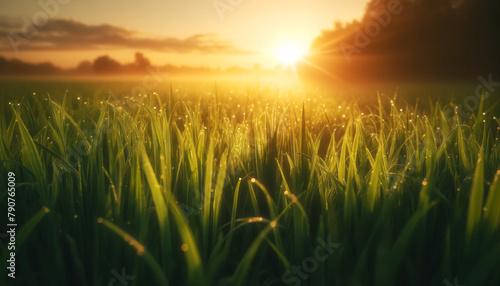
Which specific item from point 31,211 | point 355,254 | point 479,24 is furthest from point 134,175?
point 479,24

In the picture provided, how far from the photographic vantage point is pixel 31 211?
1281 millimetres

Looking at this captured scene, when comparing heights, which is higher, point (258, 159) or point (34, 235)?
point (258, 159)

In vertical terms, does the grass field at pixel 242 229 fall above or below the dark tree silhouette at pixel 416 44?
below

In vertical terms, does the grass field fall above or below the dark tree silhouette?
below

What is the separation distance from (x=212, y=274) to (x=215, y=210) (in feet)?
0.85

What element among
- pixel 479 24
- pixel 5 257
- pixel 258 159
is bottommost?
pixel 5 257

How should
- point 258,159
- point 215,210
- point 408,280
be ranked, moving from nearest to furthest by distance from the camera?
point 408,280, point 215,210, point 258,159

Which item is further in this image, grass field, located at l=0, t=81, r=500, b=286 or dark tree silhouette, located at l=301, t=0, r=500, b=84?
dark tree silhouette, located at l=301, t=0, r=500, b=84

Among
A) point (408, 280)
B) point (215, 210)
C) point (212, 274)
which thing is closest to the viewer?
point (212, 274)

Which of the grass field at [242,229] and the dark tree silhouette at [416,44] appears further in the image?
the dark tree silhouette at [416,44]

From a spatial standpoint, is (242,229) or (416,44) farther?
(416,44)

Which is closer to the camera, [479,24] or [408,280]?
[408,280]

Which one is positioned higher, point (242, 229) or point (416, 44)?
point (416, 44)

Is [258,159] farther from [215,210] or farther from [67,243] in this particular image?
[67,243]
